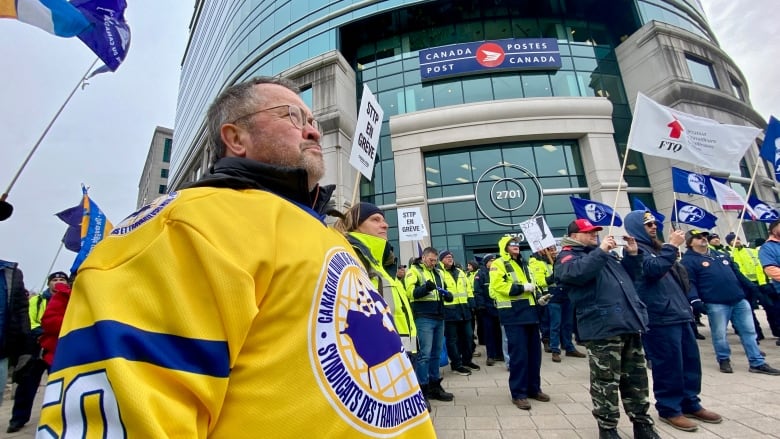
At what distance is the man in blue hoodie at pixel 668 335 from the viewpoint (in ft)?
12.0

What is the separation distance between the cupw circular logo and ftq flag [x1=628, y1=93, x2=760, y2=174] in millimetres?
5597

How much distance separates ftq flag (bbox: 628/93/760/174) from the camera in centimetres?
521

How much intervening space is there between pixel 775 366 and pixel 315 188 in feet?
25.8

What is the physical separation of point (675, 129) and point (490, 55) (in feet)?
45.9

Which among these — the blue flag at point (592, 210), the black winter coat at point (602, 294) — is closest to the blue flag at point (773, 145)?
the blue flag at point (592, 210)

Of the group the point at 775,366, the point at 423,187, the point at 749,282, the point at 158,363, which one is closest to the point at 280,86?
the point at 158,363

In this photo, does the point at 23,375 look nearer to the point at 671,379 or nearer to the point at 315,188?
the point at 315,188

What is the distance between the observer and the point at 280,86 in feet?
4.83

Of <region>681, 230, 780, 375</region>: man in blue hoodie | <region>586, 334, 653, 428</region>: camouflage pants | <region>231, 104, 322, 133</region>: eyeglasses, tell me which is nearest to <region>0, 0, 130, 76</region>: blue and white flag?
<region>231, 104, 322, 133</region>: eyeglasses

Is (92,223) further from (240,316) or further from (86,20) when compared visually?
(240,316)

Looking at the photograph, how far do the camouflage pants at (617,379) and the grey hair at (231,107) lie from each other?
12.1ft

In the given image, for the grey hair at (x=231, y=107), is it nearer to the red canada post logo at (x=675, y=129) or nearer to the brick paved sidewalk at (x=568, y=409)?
Result: the brick paved sidewalk at (x=568, y=409)

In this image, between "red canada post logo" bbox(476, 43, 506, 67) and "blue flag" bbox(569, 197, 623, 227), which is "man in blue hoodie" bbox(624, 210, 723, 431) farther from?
"red canada post logo" bbox(476, 43, 506, 67)

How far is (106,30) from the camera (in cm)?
446
